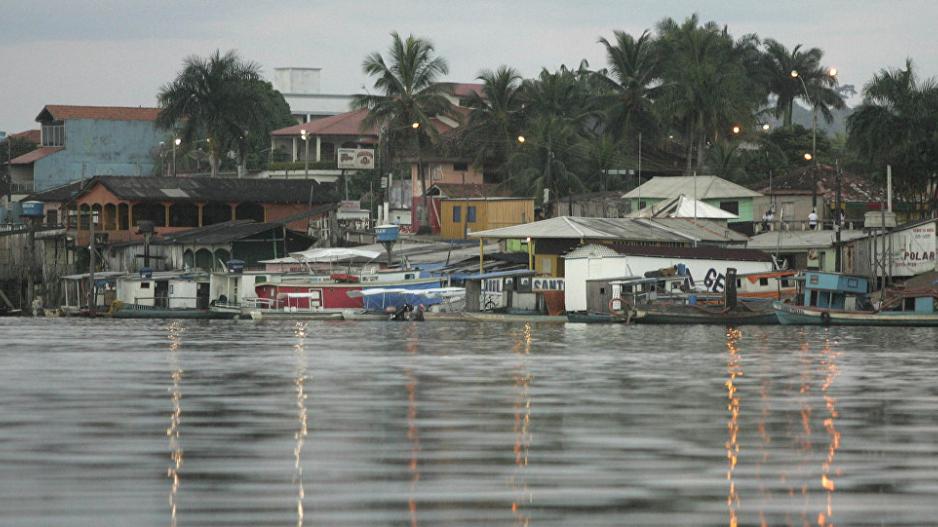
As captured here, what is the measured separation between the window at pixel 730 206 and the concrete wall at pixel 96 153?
48240 millimetres

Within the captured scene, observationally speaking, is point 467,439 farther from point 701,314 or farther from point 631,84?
point 631,84

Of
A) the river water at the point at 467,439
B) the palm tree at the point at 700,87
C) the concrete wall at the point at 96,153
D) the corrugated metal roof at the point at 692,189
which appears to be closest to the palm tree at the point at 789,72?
the palm tree at the point at 700,87

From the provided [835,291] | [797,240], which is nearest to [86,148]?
[797,240]

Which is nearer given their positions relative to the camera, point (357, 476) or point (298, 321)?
point (357, 476)

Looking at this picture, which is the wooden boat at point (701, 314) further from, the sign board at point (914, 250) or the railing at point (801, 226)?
the railing at point (801, 226)

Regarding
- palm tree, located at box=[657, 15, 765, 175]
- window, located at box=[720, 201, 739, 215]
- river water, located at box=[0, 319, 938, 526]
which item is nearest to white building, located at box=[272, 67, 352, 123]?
palm tree, located at box=[657, 15, 765, 175]

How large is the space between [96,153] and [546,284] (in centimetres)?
6293

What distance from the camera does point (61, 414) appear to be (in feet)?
75.4

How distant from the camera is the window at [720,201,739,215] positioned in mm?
83500

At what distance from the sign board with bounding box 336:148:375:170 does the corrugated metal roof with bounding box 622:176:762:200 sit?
23.3 m

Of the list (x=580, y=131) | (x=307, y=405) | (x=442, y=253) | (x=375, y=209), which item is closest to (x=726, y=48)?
(x=580, y=131)

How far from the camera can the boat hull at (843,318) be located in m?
54.7

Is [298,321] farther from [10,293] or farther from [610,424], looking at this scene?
[610,424]

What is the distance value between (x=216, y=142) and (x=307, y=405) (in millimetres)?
77534
